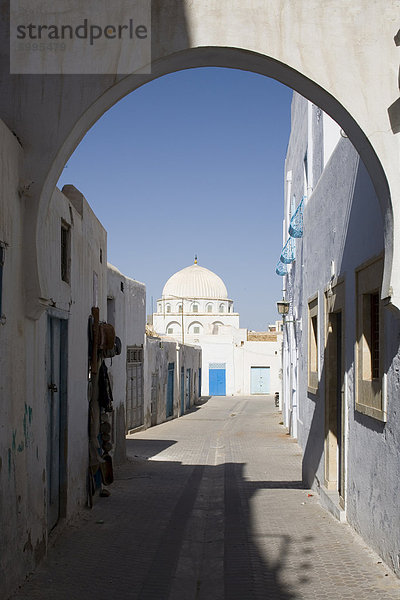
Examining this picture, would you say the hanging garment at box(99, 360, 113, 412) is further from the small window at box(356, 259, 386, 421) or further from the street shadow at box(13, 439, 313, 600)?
the small window at box(356, 259, 386, 421)

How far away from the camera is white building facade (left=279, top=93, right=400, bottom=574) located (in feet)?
17.4

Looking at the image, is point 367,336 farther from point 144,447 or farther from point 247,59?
point 144,447

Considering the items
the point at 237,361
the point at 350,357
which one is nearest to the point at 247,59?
the point at 350,357

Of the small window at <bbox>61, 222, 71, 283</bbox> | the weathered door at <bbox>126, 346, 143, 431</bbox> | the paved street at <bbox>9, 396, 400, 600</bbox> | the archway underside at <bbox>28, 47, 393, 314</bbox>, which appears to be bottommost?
the paved street at <bbox>9, 396, 400, 600</bbox>

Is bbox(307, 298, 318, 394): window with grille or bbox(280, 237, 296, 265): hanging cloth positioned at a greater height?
bbox(280, 237, 296, 265): hanging cloth

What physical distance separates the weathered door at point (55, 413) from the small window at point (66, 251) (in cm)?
52

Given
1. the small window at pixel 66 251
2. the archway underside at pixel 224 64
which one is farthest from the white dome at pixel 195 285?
the archway underside at pixel 224 64

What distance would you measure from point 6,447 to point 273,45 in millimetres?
3284

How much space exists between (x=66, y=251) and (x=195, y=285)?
56780mm

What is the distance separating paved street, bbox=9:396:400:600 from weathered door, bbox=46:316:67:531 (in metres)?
0.36

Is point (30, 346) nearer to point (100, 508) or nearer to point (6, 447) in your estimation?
point (6, 447)

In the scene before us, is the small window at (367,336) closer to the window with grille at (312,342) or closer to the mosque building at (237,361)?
the window with grille at (312,342)

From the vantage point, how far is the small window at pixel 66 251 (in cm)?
689

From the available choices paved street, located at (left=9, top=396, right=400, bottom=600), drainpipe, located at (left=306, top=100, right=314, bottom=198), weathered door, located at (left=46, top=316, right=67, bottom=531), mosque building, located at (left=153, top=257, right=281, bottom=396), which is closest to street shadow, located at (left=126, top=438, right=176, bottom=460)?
paved street, located at (left=9, top=396, right=400, bottom=600)
